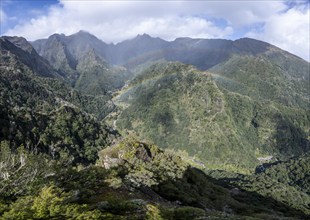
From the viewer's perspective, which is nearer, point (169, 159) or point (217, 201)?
point (217, 201)

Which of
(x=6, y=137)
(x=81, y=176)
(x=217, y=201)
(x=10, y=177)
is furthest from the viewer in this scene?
(x=6, y=137)

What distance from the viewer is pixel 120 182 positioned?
6544cm

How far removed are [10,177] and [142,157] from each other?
65681 millimetres

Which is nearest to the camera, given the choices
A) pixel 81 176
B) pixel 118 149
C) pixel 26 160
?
pixel 26 160

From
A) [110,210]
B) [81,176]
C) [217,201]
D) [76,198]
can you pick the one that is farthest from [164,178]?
[110,210]

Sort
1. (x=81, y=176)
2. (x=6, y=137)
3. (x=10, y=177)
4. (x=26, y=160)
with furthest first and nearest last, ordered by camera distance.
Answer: (x=6, y=137), (x=81, y=176), (x=26, y=160), (x=10, y=177)

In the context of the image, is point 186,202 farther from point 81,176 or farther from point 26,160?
point 26,160

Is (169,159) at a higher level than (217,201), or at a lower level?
higher

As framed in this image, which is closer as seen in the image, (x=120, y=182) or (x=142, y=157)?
(x=120, y=182)

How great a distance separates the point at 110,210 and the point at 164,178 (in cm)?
4955

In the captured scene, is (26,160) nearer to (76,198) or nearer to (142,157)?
(76,198)

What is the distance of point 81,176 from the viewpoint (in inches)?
2549

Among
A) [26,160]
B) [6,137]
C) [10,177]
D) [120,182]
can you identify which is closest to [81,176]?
[120,182]

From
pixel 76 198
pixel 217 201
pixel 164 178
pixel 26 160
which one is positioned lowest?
pixel 217 201
